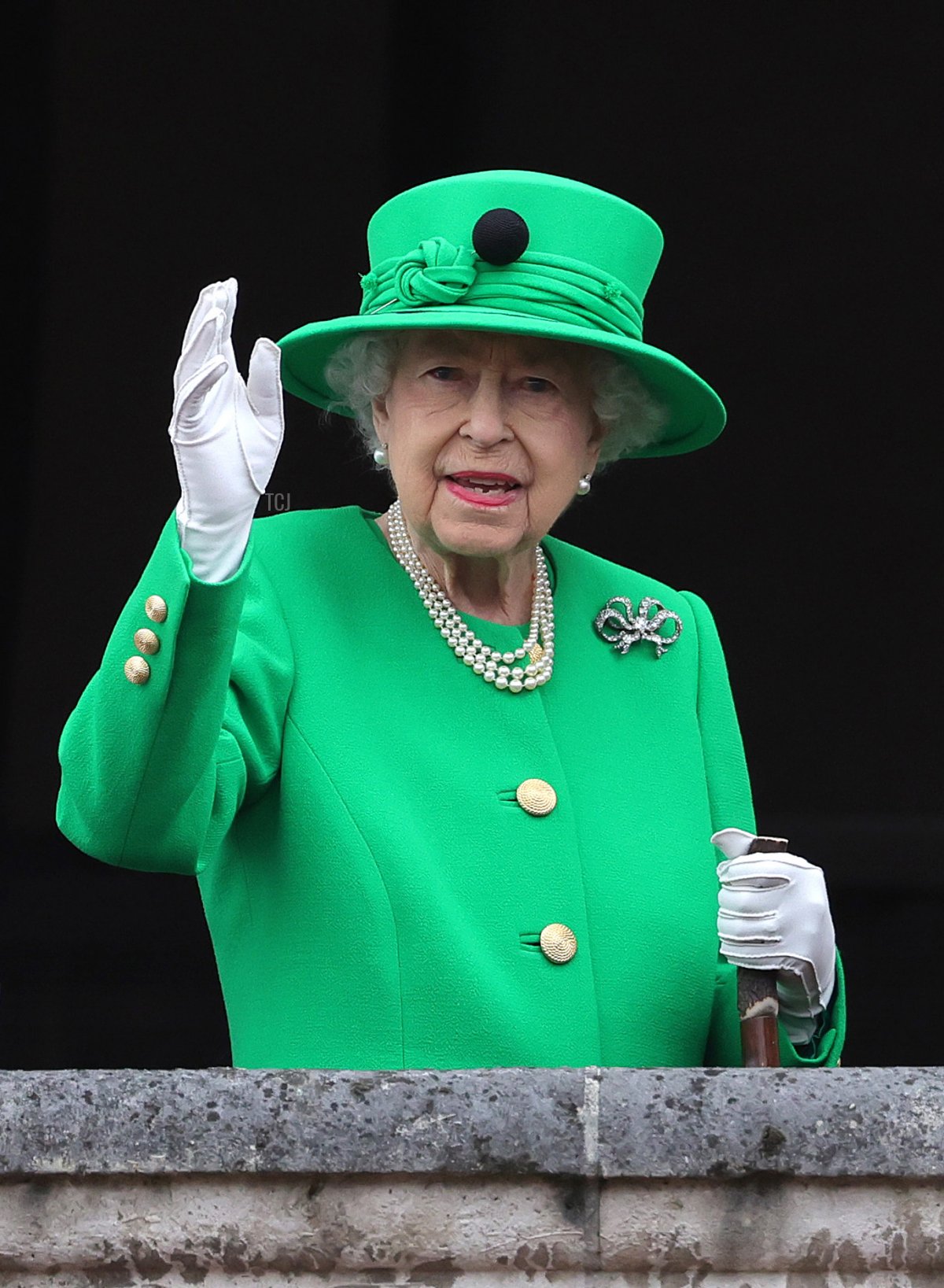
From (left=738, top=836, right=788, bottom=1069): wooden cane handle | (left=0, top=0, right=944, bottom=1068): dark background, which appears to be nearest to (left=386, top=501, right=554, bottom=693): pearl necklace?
(left=738, top=836, right=788, bottom=1069): wooden cane handle

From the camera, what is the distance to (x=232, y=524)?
7.49 ft

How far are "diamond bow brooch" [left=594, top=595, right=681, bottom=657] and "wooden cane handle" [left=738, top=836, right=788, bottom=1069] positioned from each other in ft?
1.23

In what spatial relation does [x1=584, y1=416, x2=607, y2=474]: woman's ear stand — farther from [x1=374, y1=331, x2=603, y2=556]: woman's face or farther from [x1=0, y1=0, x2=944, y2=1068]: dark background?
[x1=0, y1=0, x2=944, y2=1068]: dark background

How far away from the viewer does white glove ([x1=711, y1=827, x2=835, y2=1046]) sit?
2525mm

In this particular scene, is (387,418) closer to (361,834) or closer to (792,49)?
(361,834)

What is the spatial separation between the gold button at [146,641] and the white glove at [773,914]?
0.66 m

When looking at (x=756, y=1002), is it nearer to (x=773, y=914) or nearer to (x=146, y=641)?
(x=773, y=914)

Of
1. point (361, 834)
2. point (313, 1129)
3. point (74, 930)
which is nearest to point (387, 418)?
point (361, 834)

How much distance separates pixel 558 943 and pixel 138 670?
0.57 metres

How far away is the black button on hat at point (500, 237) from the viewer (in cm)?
263

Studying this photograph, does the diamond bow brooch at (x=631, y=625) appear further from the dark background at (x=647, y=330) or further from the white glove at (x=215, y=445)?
the dark background at (x=647, y=330)

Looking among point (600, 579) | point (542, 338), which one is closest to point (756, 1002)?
point (600, 579)

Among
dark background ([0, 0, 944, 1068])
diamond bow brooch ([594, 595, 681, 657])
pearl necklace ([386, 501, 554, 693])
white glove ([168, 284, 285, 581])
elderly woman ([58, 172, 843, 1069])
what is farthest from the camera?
dark background ([0, 0, 944, 1068])

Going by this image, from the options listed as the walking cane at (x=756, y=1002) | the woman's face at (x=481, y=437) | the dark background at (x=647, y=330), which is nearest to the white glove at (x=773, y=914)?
the walking cane at (x=756, y=1002)
